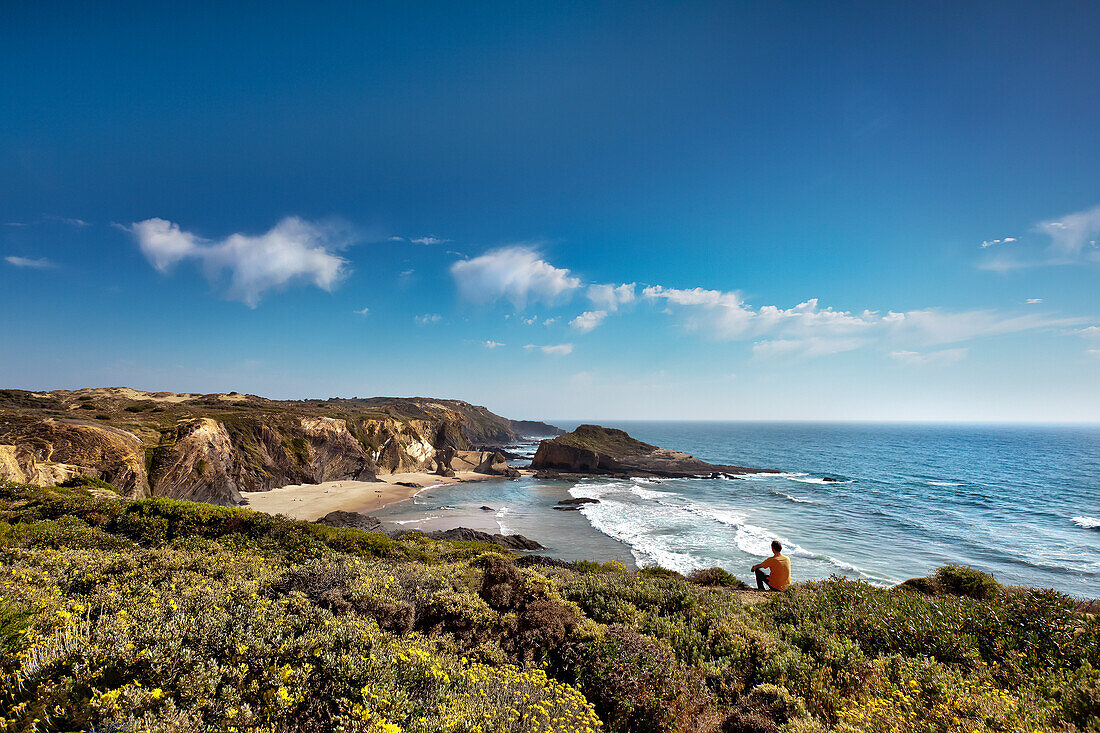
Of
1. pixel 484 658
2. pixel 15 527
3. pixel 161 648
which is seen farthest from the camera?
pixel 15 527

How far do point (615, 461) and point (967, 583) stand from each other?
212 ft

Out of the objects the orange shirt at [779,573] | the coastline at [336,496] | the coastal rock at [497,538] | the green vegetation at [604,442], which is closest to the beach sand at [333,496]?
the coastline at [336,496]

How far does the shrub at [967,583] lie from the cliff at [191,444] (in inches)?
1524

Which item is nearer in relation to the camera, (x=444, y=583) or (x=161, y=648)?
(x=161, y=648)

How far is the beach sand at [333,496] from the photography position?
3969cm

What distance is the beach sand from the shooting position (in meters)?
39.7

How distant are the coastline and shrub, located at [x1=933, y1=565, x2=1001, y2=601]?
37421 mm

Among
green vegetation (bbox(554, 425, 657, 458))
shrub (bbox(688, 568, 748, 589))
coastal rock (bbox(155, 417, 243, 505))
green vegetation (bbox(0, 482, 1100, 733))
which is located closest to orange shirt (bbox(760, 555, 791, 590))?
green vegetation (bbox(0, 482, 1100, 733))

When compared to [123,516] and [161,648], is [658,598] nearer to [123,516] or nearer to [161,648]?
[161,648]

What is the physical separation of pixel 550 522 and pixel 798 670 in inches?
1399

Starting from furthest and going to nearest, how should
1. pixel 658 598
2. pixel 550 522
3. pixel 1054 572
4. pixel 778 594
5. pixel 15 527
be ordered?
pixel 550 522 < pixel 1054 572 < pixel 778 594 < pixel 15 527 < pixel 658 598

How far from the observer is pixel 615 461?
245 ft

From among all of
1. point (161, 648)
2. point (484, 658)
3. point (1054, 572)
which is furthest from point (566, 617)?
point (1054, 572)

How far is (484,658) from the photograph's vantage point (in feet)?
19.6
